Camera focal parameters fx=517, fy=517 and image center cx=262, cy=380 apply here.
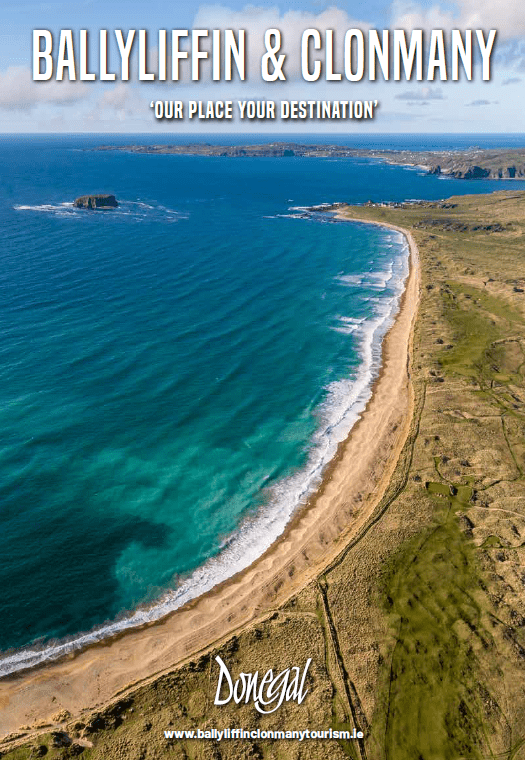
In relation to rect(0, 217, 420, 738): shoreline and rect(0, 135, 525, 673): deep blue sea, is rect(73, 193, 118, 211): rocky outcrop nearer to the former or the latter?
rect(0, 135, 525, 673): deep blue sea

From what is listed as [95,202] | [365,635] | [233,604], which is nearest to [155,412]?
[233,604]

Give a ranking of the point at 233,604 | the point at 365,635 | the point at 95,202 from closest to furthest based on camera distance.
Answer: the point at 365,635 < the point at 233,604 < the point at 95,202

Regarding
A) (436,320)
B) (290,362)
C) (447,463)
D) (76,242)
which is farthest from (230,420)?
(76,242)

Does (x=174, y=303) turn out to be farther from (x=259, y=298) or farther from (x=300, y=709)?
(x=300, y=709)

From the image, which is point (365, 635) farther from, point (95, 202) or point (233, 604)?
point (95, 202)

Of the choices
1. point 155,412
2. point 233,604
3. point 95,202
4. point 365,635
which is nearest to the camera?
point 365,635

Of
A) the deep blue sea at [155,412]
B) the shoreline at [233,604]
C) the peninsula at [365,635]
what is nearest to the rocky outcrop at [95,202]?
the deep blue sea at [155,412]

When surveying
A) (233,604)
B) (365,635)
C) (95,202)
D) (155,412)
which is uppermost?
(95,202)
